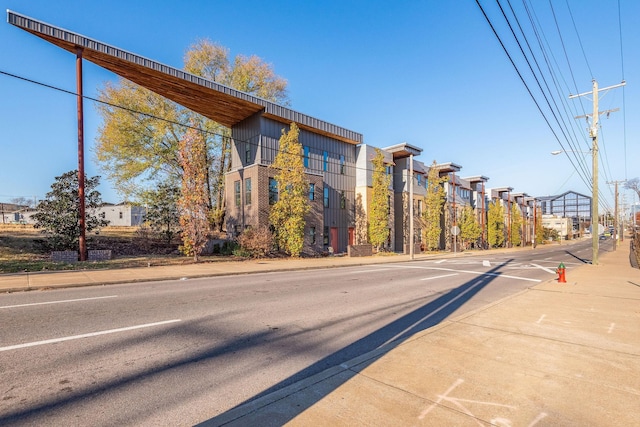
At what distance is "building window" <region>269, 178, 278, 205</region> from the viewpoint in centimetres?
2470

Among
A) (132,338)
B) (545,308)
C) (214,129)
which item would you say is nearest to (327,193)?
(214,129)

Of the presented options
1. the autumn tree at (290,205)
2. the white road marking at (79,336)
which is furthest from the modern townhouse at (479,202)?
the white road marking at (79,336)

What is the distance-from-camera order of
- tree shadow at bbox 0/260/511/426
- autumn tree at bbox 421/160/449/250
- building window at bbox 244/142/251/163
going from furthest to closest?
autumn tree at bbox 421/160/449/250 → building window at bbox 244/142/251/163 → tree shadow at bbox 0/260/511/426

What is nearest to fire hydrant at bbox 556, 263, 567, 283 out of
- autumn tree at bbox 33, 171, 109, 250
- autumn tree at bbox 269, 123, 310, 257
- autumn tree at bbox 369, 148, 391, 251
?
autumn tree at bbox 269, 123, 310, 257

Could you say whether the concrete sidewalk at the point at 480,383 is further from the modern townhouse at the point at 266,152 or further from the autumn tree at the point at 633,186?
the autumn tree at the point at 633,186

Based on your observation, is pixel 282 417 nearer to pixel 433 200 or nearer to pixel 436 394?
pixel 436 394

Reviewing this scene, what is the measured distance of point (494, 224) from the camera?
55.6m

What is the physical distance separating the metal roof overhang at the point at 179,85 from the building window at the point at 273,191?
492cm

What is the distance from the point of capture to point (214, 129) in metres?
33.5

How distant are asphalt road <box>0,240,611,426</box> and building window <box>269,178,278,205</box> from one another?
1435 centimetres

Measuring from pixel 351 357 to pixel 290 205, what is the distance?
19207 millimetres

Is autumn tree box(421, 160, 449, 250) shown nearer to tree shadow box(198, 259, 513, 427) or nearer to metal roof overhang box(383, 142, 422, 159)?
metal roof overhang box(383, 142, 422, 159)

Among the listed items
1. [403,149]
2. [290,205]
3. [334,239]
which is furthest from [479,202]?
[290,205]

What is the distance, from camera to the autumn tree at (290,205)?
2372 centimetres
